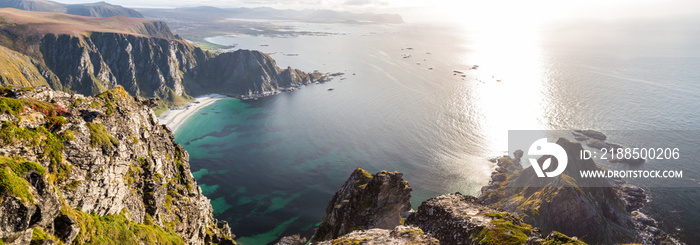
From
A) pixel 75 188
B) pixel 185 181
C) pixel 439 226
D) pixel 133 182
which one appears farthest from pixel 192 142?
pixel 439 226

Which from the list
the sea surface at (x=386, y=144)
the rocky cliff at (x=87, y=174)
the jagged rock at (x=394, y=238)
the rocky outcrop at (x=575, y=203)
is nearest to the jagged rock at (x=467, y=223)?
the jagged rock at (x=394, y=238)

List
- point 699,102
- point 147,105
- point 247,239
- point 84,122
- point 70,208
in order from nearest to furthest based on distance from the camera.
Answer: point 70,208 → point 84,122 → point 147,105 → point 247,239 → point 699,102

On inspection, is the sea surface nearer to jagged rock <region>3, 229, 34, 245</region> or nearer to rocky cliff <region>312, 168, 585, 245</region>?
rocky cliff <region>312, 168, 585, 245</region>

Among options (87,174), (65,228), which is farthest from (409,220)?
(87,174)

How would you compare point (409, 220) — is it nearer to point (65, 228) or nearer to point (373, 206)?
point (373, 206)

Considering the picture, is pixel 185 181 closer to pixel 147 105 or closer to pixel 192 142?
pixel 147 105

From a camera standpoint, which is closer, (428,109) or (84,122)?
(84,122)

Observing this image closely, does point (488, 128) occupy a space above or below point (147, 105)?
below
